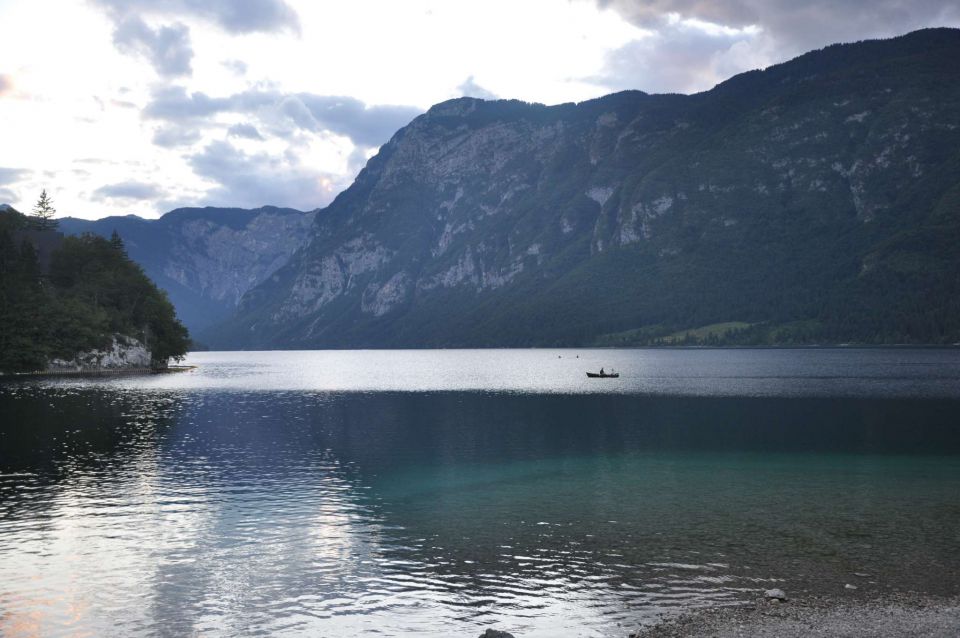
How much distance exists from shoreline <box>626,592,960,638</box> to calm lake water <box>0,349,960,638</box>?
1107 mm

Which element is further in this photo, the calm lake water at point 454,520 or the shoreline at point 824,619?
the calm lake water at point 454,520

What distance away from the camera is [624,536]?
36250 millimetres

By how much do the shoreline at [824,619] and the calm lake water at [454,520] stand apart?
111cm

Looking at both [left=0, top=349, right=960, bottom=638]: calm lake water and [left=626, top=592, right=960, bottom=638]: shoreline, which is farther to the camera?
[left=0, top=349, right=960, bottom=638]: calm lake water

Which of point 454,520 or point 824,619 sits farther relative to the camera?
point 454,520

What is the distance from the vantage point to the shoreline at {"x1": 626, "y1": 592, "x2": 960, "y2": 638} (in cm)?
2284

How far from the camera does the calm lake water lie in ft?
87.3

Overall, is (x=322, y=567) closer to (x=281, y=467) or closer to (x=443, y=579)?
(x=443, y=579)

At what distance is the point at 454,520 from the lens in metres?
40.2

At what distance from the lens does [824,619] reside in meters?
24.3

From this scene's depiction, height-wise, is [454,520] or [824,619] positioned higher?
[824,619]

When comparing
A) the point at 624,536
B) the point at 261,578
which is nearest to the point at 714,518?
the point at 624,536

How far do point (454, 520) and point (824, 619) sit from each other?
2070 cm

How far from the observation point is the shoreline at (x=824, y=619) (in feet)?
74.9
